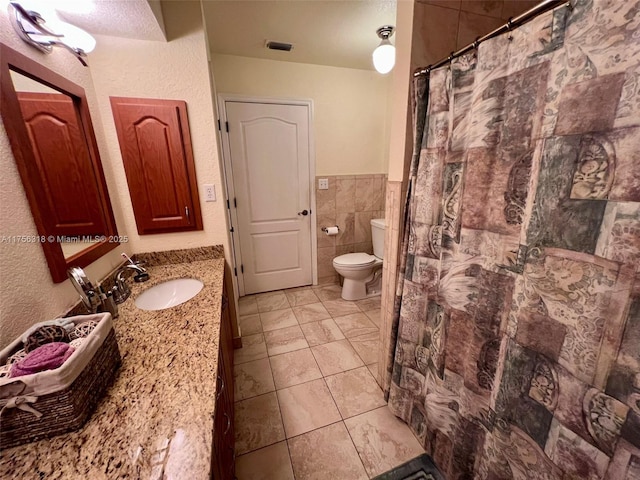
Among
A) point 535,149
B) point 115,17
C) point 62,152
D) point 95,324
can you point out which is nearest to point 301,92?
point 115,17

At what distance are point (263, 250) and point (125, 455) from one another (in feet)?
7.30

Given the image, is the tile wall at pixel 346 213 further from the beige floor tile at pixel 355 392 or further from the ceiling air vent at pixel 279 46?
the beige floor tile at pixel 355 392

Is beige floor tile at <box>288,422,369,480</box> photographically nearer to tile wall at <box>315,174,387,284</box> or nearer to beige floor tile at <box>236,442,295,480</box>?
beige floor tile at <box>236,442,295,480</box>

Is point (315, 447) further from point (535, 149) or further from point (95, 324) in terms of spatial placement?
point (535, 149)

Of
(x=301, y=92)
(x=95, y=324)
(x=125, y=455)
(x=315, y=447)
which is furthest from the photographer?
(x=301, y=92)

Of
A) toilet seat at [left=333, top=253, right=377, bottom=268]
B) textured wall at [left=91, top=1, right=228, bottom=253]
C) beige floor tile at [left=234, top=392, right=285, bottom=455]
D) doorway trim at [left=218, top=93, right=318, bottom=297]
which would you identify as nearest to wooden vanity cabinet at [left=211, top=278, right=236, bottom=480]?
beige floor tile at [left=234, top=392, right=285, bottom=455]

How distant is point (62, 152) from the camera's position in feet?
3.40

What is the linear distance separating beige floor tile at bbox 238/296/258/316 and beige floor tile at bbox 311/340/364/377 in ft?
2.81

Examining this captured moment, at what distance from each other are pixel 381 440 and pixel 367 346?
0.70 m

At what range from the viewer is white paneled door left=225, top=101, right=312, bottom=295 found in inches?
94.4

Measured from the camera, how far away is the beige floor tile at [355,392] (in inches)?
58.3

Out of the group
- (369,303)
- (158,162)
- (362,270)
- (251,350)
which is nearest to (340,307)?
(369,303)

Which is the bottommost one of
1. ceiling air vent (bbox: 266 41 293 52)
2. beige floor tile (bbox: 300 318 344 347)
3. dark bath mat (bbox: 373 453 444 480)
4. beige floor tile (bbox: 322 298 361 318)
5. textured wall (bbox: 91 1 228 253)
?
dark bath mat (bbox: 373 453 444 480)

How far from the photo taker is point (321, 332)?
7.07 ft
